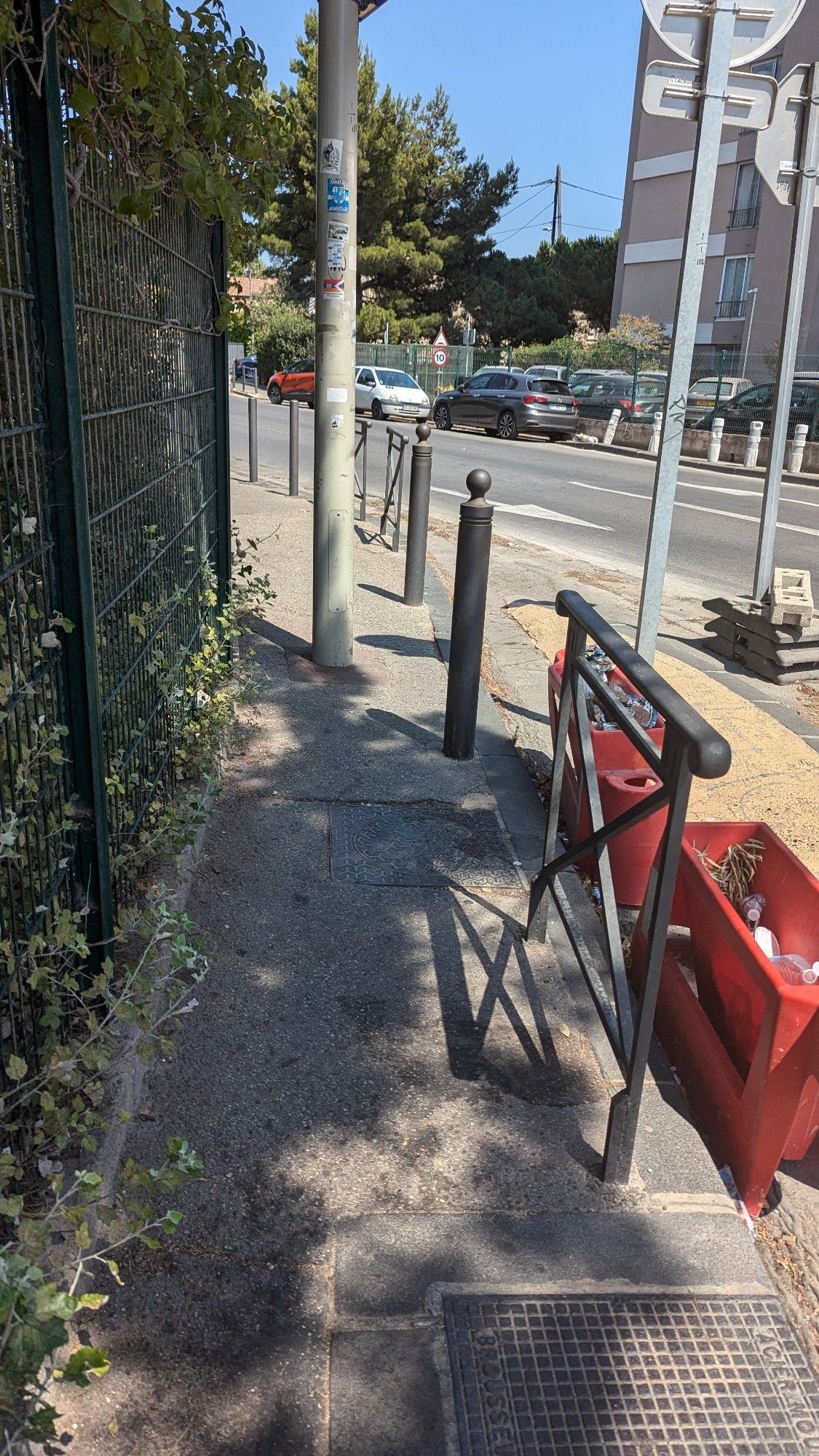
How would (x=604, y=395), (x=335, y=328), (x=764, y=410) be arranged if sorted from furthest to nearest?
(x=604, y=395) < (x=764, y=410) < (x=335, y=328)

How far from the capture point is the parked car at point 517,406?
86.2 ft

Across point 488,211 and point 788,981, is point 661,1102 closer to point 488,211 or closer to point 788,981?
point 788,981

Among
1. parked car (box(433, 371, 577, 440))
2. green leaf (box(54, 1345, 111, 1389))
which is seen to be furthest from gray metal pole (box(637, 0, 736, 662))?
parked car (box(433, 371, 577, 440))

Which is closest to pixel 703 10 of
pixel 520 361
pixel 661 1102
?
pixel 661 1102

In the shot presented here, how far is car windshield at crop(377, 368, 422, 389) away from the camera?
2957cm

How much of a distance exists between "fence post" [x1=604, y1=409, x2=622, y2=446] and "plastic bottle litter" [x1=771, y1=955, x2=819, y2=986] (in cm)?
2545

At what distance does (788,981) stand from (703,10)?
361 centimetres

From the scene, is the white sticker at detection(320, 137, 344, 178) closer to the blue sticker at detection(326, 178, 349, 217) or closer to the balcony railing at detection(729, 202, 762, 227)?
the blue sticker at detection(326, 178, 349, 217)

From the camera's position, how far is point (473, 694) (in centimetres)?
508

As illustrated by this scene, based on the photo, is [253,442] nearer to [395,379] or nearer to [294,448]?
[294,448]

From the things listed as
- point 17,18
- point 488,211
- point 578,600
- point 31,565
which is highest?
point 488,211

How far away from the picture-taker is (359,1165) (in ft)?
8.61

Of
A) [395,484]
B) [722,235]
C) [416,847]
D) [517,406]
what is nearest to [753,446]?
[517,406]

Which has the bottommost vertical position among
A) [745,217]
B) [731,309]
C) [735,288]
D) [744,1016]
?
[744,1016]
